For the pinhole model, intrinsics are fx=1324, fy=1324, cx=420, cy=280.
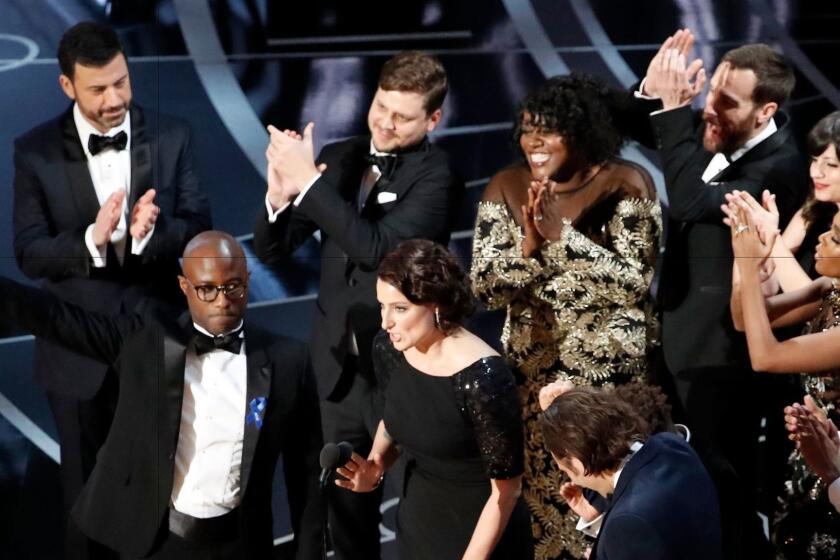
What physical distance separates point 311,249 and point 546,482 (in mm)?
1120

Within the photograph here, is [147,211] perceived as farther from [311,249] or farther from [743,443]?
[743,443]

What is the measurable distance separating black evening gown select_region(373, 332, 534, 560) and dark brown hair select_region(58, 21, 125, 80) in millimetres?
1353

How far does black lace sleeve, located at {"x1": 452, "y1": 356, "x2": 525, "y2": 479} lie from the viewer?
390 cm

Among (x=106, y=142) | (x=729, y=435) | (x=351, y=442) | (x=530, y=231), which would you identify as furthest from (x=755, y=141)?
Answer: (x=106, y=142)

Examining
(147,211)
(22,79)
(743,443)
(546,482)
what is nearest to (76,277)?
(147,211)

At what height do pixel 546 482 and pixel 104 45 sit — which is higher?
pixel 104 45

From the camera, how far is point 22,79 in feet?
14.2

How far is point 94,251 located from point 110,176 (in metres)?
0.25

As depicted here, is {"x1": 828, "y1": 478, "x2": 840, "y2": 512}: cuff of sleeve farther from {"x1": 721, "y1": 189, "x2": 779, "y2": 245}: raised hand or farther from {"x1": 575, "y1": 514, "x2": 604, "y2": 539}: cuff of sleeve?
{"x1": 721, "y1": 189, "x2": 779, "y2": 245}: raised hand

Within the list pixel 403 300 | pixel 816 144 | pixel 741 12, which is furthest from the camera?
pixel 741 12

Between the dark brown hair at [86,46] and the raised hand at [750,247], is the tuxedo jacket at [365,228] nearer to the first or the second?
the dark brown hair at [86,46]

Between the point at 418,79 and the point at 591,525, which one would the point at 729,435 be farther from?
the point at 418,79

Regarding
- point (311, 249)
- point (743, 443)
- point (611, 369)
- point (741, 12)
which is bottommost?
point (743, 443)

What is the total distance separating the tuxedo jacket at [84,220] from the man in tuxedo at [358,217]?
30cm
